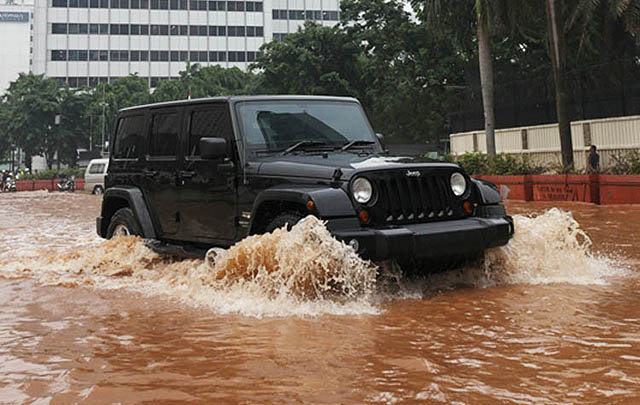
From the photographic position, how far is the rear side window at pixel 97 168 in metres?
33.0

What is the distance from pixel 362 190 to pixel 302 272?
0.80m

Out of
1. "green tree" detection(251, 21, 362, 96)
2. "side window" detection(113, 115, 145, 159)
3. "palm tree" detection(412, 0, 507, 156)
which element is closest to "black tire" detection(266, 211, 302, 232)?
"side window" detection(113, 115, 145, 159)

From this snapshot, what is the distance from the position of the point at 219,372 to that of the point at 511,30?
20.8 m

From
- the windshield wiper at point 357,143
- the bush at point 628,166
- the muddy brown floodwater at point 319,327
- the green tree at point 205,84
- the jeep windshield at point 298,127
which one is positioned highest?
the green tree at point 205,84

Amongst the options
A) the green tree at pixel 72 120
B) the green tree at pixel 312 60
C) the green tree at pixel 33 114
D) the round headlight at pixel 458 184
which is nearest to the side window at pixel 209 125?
the round headlight at pixel 458 184

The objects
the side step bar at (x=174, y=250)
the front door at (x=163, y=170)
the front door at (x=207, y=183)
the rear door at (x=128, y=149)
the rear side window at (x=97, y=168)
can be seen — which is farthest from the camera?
the rear side window at (x=97, y=168)

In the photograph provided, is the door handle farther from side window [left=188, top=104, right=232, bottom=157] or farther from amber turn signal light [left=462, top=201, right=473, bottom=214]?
amber turn signal light [left=462, top=201, right=473, bottom=214]

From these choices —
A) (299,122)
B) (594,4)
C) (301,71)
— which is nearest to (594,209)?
(594,4)

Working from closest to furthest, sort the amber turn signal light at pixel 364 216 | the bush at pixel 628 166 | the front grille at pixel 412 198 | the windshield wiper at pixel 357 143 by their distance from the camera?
1. the amber turn signal light at pixel 364 216
2. the front grille at pixel 412 198
3. the windshield wiper at pixel 357 143
4. the bush at pixel 628 166

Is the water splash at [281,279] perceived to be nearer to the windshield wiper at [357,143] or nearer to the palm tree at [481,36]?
the windshield wiper at [357,143]

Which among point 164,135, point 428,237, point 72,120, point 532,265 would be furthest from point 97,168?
point 428,237

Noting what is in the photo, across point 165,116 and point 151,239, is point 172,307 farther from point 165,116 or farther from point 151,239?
point 165,116

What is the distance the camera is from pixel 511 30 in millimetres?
21766

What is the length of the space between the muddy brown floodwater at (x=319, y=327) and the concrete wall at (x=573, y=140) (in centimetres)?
1548
